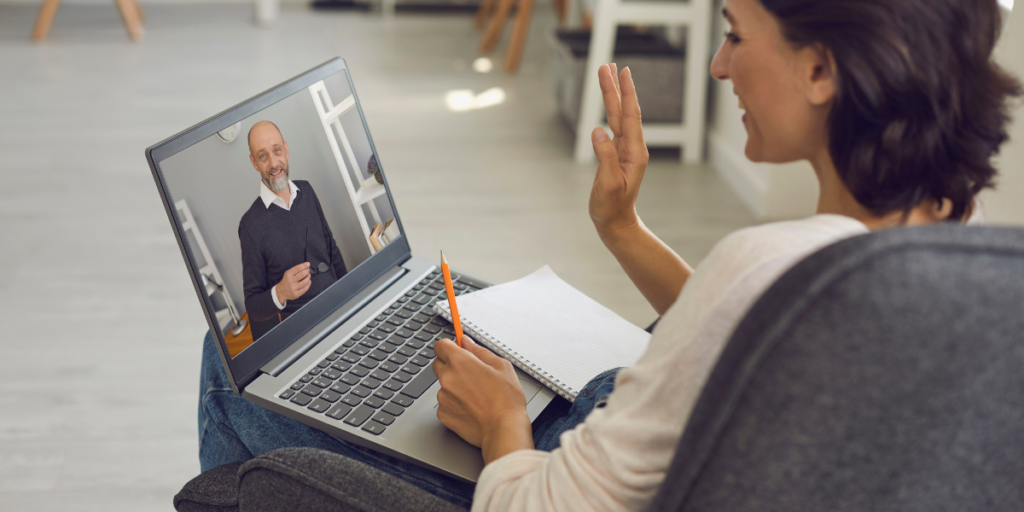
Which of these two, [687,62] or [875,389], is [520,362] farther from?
[687,62]

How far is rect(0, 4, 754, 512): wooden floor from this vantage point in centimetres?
146

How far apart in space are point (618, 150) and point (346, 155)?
0.30m

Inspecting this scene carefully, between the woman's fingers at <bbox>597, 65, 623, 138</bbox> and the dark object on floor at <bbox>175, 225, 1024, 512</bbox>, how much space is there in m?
0.47

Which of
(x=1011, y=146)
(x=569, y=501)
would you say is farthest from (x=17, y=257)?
(x=1011, y=146)

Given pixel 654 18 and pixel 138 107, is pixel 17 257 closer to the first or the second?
pixel 138 107

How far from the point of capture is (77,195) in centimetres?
239

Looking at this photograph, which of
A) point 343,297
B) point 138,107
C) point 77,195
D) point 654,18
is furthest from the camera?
point 138,107

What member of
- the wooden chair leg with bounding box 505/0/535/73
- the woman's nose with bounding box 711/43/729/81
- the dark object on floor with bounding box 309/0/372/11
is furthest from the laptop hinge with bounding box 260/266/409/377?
the dark object on floor with bounding box 309/0/372/11

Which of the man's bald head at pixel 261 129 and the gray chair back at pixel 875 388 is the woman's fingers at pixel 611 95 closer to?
the man's bald head at pixel 261 129

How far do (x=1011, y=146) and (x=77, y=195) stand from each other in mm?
2420

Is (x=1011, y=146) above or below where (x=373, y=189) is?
→ below

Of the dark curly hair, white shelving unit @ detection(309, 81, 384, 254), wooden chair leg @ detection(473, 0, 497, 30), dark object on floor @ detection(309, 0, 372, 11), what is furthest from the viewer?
dark object on floor @ detection(309, 0, 372, 11)

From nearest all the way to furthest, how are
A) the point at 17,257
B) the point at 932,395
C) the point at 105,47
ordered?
the point at 932,395 → the point at 17,257 → the point at 105,47

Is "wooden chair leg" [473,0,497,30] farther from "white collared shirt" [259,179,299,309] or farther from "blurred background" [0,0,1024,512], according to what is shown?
"white collared shirt" [259,179,299,309]
